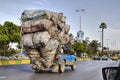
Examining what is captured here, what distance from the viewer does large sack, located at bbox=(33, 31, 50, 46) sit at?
918 inches

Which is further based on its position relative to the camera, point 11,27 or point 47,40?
point 11,27

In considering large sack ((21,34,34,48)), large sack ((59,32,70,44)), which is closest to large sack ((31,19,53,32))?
large sack ((21,34,34,48))

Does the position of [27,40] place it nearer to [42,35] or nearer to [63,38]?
[42,35]

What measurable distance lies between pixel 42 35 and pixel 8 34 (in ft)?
123

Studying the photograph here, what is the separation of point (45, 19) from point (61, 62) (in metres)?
3.06

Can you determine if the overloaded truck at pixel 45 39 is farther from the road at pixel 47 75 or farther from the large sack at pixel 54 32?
the road at pixel 47 75

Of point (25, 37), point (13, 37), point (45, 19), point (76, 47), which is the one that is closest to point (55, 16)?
point (45, 19)

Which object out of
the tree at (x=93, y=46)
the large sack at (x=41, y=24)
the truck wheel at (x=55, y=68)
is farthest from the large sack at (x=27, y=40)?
the tree at (x=93, y=46)

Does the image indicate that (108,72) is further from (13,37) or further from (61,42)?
(13,37)

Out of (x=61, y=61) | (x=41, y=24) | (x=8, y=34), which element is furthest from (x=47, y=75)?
(x=8, y=34)

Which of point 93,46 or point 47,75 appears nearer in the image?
point 47,75

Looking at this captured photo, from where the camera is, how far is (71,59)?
2656 cm

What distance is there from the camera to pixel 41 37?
76.9 feet

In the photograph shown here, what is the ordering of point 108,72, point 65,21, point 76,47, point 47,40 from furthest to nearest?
point 76,47, point 65,21, point 47,40, point 108,72
